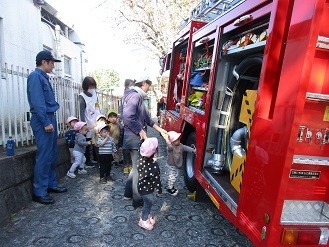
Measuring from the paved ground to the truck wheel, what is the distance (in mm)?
236

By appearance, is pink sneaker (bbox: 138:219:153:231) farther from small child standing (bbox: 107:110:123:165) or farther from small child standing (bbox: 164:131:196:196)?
small child standing (bbox: 107:110:123:165)

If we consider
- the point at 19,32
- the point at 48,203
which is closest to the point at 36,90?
the point at 48,203

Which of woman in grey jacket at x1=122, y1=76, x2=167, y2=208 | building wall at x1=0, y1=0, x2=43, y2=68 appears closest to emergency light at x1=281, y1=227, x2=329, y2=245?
woman in grey jacket at x1=122, y1=76, x2=167, y2=208

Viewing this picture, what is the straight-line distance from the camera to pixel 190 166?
4.36 m

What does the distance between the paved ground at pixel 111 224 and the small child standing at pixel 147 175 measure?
0.88 ft

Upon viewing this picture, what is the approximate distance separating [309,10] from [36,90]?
3.13m

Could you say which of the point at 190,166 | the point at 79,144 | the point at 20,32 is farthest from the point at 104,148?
the point at 20,32

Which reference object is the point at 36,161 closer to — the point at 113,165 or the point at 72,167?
the point at 72,167

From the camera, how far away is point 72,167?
480cm

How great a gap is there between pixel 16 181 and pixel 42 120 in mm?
888

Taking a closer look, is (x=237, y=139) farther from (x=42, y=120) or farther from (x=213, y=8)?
(x=42, y=120)

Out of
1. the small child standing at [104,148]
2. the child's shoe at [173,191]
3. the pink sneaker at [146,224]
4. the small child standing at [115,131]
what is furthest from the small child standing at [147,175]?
the small child standing at [115,131]

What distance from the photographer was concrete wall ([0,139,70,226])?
10.3 feet

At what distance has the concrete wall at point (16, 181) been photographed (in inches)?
123
